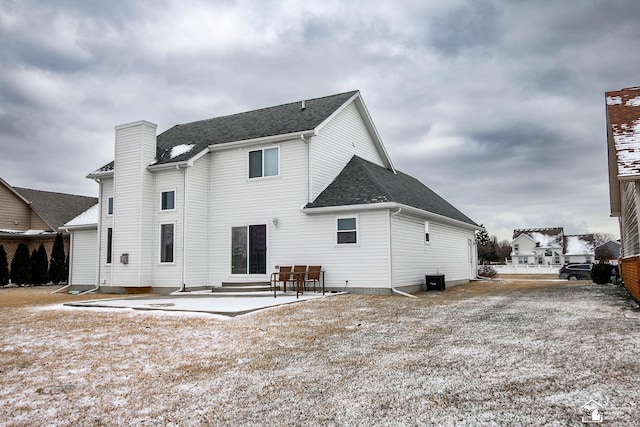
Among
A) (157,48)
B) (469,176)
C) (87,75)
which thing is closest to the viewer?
(157,48)

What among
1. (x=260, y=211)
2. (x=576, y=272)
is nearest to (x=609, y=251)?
(x=576, y=272)

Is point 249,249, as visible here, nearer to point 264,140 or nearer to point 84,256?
point 264,140

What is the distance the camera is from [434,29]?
15.4m

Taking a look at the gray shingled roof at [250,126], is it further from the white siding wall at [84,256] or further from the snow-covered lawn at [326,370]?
the snow-covered lawn at [326,370]

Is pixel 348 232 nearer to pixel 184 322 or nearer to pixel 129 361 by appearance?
pixel 184 322

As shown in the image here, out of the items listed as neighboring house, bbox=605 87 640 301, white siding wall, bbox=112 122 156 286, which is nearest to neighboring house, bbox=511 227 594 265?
neighboring house, bbox=605 87 640 301

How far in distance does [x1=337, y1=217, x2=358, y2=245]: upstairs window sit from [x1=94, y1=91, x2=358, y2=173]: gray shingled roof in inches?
133

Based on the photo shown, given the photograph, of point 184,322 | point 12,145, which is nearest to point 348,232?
point 184,322

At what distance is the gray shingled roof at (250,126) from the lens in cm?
1688

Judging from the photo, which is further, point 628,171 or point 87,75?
point 87,75

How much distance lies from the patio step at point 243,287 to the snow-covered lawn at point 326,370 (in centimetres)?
619

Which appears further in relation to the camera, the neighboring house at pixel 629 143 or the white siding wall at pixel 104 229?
the white siding wall at pixel 104 229

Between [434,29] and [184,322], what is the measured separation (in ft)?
39.3

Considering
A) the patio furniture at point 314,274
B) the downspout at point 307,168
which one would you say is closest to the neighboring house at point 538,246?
the downspout at point 307,168
